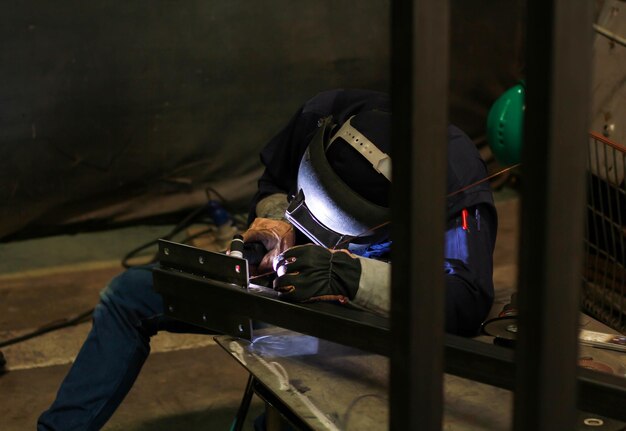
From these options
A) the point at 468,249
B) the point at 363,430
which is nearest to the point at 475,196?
the point at 468,249

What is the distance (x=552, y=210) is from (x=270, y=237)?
164cm

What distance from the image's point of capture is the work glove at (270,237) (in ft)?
8.05

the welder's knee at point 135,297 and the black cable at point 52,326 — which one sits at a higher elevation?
the welder's knee at point 135,297

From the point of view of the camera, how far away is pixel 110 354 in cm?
244

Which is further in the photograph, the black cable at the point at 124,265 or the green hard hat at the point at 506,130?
the black cable at the point at 124,265

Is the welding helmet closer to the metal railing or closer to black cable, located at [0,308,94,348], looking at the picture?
the metal railing

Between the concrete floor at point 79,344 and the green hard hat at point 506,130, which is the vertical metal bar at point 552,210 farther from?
the green hard hat at point 506,130

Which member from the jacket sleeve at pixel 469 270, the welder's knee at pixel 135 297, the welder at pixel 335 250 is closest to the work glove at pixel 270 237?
the welder at pixel 335 250

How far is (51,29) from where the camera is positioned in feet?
15.6

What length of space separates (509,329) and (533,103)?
4.42ft

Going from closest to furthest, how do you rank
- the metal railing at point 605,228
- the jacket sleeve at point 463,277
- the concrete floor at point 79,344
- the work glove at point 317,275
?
1. the work glove at point 317,275
2. the jacket sleeve at point 463,277
3. the metal railing at point 605,228
4. the concrete floor at point 79,344

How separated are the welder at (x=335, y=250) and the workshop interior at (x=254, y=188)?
0.09 m

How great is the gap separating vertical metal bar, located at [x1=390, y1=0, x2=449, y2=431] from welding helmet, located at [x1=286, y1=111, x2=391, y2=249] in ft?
4.04

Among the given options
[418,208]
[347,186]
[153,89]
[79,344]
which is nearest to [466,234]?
[347,186]
